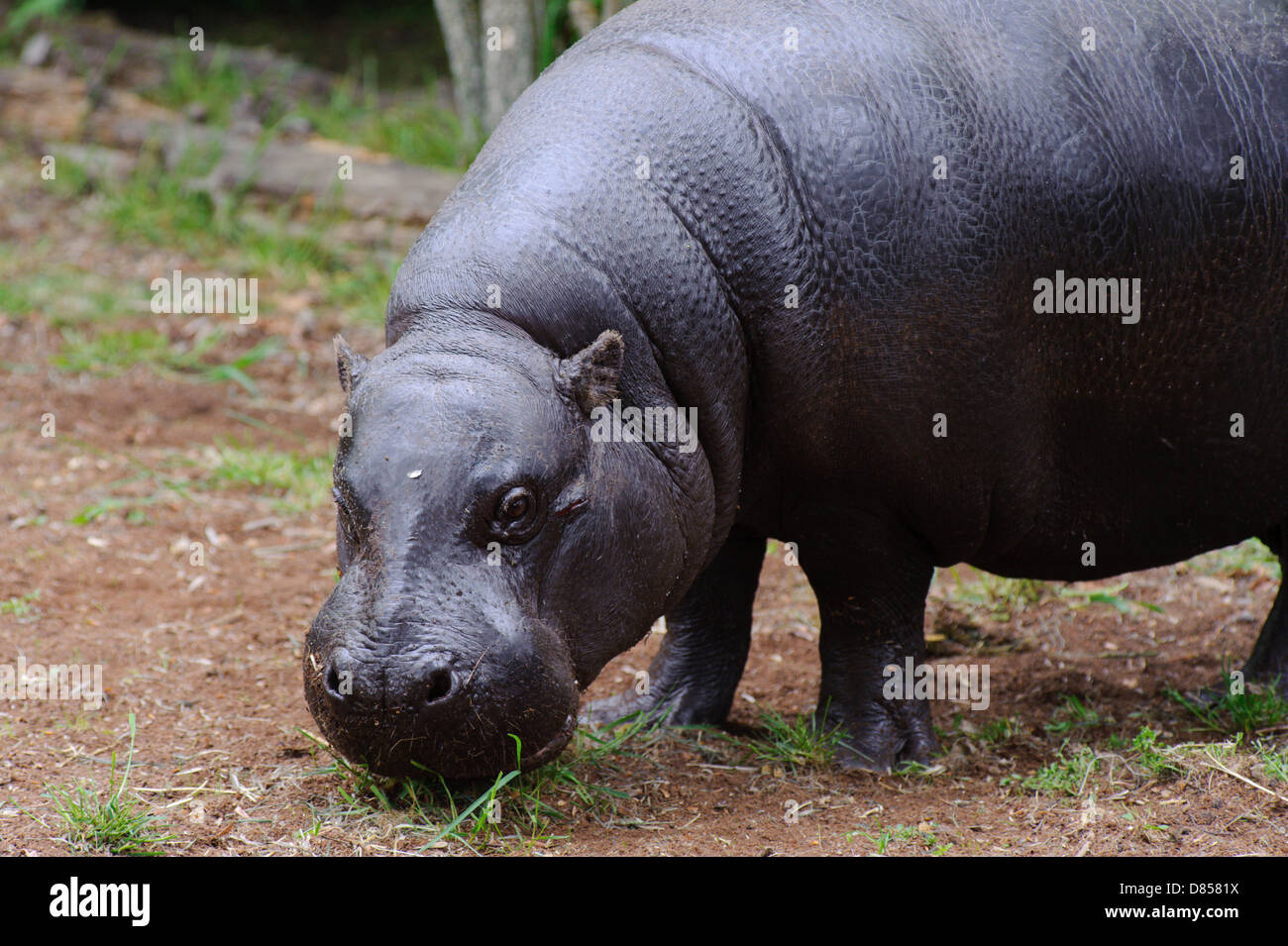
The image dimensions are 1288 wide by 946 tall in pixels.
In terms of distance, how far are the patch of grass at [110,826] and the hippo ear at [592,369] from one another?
1.46 metres

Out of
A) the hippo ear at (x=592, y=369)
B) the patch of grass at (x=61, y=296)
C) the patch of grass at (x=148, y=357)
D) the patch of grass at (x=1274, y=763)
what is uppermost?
the patch of grass at (x=61, y=296)

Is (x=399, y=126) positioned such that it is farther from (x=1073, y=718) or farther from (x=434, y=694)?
(x=434, y=694)

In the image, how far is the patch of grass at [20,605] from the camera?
512cm

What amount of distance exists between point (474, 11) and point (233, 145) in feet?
7.14

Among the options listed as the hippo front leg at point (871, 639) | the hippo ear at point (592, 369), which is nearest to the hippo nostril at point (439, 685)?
the hippo ear at point (592, 369)

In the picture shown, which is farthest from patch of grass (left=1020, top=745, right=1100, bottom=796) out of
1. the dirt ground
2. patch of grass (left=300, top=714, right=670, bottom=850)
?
patch of grass (left=300, top=714, right=670, bottom=850)

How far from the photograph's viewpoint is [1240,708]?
15.4ft

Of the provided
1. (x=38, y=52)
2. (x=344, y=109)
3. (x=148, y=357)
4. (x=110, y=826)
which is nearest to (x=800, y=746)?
(x=110, y=826)

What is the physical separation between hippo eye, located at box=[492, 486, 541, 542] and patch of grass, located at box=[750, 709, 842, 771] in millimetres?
1478

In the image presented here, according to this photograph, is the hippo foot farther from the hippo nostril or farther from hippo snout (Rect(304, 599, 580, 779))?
the hippo nostril

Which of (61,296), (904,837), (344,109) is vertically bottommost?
(904,837)

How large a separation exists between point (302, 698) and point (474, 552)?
163 cm

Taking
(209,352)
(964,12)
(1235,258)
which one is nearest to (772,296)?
(964,12)

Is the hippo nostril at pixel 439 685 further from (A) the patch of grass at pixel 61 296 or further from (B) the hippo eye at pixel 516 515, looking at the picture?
(A) the patch of grass at pixel 61 296
